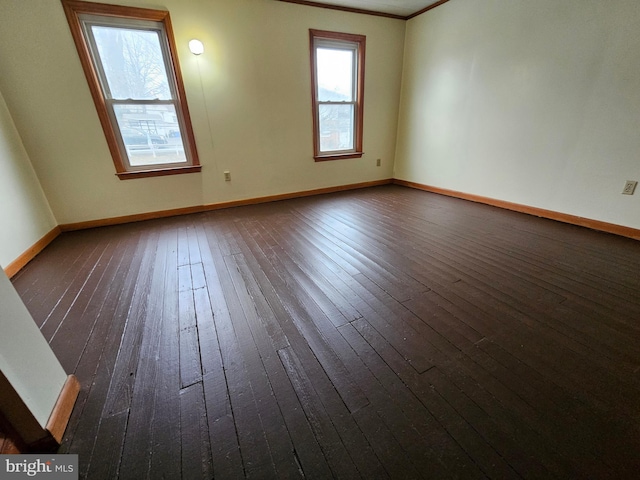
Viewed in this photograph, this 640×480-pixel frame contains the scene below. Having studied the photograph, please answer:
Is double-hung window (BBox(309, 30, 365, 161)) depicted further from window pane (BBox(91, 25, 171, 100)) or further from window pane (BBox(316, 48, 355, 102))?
window pane (BBox(91, 25, 171, 100))

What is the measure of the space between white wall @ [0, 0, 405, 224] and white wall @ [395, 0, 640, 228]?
87 centimetres

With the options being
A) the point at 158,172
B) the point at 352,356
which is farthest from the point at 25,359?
the point at 158,172

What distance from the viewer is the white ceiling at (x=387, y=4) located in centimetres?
335

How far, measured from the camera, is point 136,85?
2.90m

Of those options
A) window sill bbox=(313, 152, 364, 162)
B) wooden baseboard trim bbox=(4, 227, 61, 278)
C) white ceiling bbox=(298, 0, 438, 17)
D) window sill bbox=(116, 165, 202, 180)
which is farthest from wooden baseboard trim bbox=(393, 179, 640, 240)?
wooden baseboard trim bbox=(4, 227, 61, 278)

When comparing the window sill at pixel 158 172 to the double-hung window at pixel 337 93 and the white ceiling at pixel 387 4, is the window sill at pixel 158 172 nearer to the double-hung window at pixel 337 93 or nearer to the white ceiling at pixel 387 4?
the double-hung window at pixel 337 93

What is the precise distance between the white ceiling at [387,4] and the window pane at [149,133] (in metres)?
2.40

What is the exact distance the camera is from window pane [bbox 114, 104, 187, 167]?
9.73ft

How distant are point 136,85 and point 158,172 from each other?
3.07ft

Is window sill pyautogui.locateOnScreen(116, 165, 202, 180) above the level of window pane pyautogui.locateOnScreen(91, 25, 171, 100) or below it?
below

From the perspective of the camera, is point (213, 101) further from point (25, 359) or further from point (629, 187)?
point (629, 187)

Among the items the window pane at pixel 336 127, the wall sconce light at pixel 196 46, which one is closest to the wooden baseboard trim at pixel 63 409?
the wall sconce light at pixel 196 46

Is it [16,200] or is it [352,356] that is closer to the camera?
[352,356]

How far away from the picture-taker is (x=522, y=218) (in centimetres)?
296
